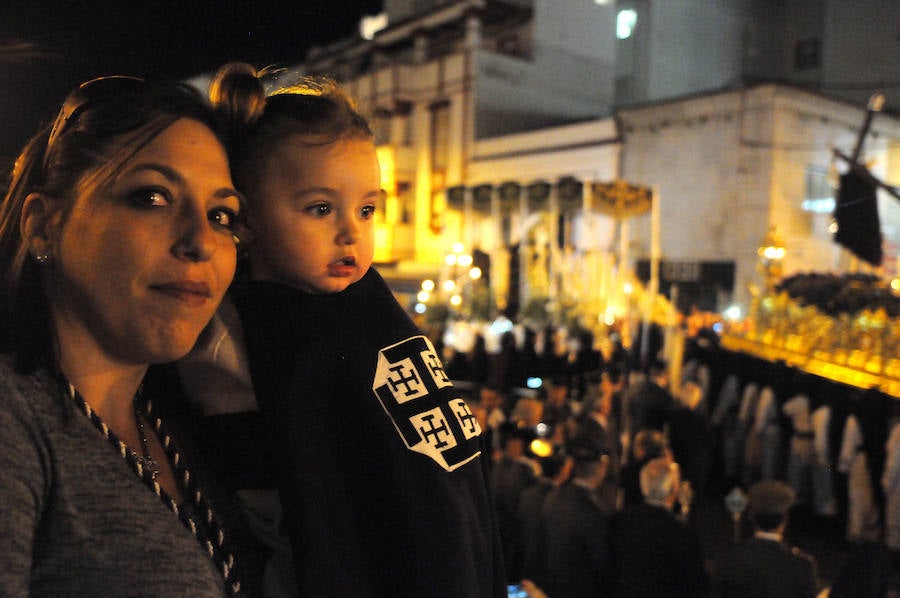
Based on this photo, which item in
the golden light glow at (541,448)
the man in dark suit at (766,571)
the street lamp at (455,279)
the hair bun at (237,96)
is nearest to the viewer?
the hair bun at (237,96)

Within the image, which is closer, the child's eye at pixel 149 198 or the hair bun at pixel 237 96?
the child's eye at pixel 149 198

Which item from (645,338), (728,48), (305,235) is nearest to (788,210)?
(645,338)

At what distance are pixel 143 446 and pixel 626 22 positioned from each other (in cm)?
2814

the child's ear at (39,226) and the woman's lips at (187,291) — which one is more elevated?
the child's ear at (39,226)

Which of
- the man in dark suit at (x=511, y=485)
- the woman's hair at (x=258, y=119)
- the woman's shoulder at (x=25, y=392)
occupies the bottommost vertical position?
the man in dark suit at (x=511, y=485)

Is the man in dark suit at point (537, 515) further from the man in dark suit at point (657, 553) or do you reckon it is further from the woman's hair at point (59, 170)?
the woman's hair at point (59, 170)

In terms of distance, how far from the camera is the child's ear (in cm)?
108

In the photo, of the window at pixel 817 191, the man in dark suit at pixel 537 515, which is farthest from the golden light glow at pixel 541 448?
the window at pixel 817 191

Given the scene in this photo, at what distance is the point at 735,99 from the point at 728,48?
12.0 metres

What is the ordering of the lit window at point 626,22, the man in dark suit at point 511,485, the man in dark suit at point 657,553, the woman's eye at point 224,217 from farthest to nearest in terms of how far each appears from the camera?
the lit window at point 626,22 < the man in dark suit at point 511,485 < the man in dark suit at point 657,553 < the woman's eye at point 224,217

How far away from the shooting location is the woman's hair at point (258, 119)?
4.46 ft

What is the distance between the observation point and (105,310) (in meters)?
1.08

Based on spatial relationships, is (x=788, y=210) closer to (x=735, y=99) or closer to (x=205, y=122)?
(x=735, y=99)

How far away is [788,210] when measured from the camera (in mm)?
17641
